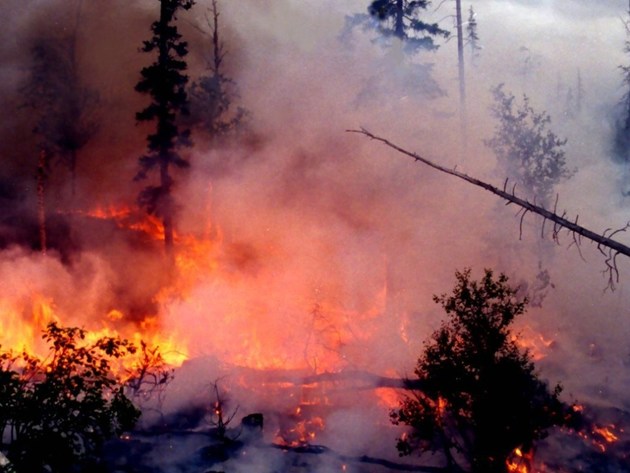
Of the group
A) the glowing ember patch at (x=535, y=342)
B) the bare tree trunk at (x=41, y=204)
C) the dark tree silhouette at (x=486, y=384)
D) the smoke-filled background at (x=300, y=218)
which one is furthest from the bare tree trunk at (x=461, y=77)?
the bare tree trunk at (x=41, y=204)

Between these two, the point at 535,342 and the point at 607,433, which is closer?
the point at 607,433

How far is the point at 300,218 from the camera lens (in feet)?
69.4

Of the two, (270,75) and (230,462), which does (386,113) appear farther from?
(230,462)

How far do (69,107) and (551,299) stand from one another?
25.6 metres

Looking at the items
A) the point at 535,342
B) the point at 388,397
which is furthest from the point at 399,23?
the point at 388,397

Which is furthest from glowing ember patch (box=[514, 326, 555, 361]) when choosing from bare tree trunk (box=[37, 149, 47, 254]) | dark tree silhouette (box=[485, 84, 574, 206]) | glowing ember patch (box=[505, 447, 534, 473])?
bare tree trunk (box=[37, 149, 47, 254])

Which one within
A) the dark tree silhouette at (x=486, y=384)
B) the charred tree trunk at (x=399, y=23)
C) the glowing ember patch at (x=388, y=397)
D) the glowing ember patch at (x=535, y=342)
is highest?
the charred tree trunk at (x=399, y=23)

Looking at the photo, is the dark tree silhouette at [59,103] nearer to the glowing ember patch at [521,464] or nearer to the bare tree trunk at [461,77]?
the bare tree trunk at [461,77]

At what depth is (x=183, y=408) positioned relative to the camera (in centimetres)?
1469

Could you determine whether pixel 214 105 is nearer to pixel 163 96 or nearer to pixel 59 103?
pixel 163 96

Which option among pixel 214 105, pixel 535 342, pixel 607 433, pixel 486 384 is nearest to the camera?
pixel 486 384

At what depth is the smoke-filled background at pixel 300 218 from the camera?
60.2ft

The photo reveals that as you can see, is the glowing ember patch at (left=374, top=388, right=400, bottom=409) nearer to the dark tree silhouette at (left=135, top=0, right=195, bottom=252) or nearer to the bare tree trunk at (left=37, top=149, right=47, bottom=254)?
the dark tree silhouette at (left=135, top=0, right=195, bottom=252)

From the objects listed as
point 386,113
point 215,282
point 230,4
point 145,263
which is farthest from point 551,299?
point 230,4
